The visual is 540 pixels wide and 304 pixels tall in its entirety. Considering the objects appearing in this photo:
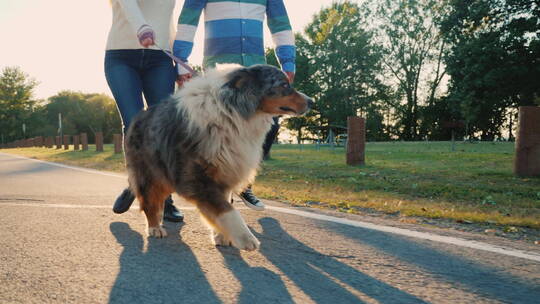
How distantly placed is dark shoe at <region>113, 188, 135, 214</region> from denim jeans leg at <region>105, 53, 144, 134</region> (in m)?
0.70

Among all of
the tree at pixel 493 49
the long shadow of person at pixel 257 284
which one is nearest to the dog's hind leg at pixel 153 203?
the long shadow of person at pixel 257 284

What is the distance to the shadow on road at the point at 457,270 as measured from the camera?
7.43 ft

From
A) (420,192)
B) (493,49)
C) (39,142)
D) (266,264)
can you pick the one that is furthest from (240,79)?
(39,142)

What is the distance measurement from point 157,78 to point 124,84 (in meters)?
0.37

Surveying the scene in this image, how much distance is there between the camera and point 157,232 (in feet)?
11.9

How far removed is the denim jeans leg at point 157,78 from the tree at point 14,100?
8657cm

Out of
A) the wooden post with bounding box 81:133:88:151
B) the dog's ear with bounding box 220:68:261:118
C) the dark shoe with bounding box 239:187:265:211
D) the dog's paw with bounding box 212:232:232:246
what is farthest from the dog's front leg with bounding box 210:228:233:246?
the wooden post with bounding box 81:133:88:151

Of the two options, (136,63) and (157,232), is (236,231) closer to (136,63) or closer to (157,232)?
(157,232)

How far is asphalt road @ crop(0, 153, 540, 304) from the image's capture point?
223 centimetres

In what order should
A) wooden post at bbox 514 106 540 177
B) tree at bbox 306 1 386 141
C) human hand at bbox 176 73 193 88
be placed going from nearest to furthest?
1. human hand at bbox 176 73 193 88
2. wooden post at bbox 514 106 540 177
3. tree at bbox 306 1 386 141

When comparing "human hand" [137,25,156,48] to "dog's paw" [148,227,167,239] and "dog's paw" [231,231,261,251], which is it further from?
"dog's paw" [231,231,261,251]

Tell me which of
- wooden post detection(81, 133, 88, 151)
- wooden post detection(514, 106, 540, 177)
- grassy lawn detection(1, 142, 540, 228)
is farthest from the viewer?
wooden post detection(81, 133, 88, 151)

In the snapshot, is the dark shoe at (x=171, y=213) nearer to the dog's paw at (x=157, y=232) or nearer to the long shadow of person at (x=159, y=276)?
the dog's paw at (x=157, y=232)

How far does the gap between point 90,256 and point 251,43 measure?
314 centimetres
